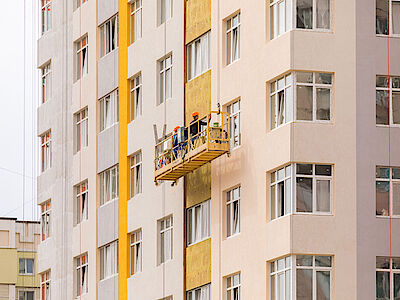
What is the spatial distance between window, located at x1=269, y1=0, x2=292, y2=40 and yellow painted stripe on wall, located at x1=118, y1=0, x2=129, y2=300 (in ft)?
A: 46.3

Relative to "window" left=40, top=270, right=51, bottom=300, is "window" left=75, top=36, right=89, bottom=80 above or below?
above

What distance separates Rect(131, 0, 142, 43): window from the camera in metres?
66.2

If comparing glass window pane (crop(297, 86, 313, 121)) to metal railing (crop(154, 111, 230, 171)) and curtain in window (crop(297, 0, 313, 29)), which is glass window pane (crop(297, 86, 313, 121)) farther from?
metal railing (crop(154, 111, 230, 171))

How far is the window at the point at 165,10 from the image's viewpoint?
63.2 metres

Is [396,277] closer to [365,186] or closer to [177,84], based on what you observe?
[365,186]

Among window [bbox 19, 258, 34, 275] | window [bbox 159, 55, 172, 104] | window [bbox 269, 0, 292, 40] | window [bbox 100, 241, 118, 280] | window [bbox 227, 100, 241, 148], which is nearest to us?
window [bbox 269, 0, 292, 40]

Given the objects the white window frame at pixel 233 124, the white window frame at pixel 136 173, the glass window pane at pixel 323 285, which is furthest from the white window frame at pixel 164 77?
the glass window pane at pixel 323 285

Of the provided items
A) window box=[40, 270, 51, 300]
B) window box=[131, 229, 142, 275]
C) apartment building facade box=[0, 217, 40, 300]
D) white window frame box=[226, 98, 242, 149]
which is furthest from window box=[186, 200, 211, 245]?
apartment building facade box=[0, 217, 40, 300]

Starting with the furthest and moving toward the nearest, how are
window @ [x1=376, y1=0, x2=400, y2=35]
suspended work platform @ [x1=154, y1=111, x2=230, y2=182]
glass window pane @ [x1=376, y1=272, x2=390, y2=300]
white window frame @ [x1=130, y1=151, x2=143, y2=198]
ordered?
white window frame @ [x1=130, y1=151, x2=143, y2=198], suspended work platform @ [x1=154, y1=111, x2=230, y2=182], window @ [x1=376, y1=0, x2=400, y2=35], glass window pane @ [x1=376, y1=272, x2=390, y2=300]

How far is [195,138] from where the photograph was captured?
56.5 m

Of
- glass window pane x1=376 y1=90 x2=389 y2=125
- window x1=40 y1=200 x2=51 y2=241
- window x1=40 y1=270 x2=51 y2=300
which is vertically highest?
glass window pane x1=376 y1=90 x2=389 y2=125

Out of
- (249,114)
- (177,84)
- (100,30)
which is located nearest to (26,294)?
(100,30)

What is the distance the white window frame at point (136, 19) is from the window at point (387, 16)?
52.4ft

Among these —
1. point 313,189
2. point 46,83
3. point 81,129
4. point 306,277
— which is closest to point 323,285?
point 306,277
